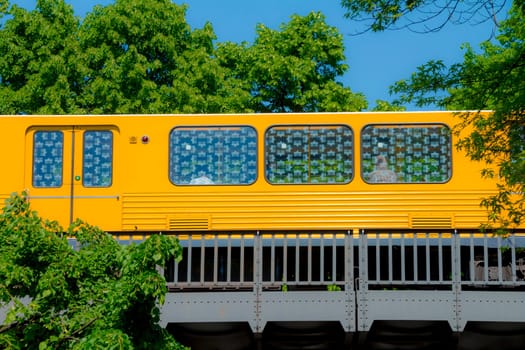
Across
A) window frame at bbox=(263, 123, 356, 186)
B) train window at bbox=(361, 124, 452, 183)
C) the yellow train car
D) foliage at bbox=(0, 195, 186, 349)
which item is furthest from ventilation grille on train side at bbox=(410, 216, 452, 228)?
foliage at bbox=(0, 195, 186, 349)

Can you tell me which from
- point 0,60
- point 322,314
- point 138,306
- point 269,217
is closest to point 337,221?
point 269,217

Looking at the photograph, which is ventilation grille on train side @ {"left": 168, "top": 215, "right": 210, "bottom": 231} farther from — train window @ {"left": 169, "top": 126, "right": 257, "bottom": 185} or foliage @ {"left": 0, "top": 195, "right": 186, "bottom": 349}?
foliage @ {"left": 0, "top": 195, "right": 186, "bottom": 349}

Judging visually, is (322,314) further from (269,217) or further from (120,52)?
(120,52)

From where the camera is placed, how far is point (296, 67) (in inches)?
1209

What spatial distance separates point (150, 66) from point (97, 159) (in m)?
15.5

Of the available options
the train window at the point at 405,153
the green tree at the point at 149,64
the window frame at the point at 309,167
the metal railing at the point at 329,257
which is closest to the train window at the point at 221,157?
the window frame at the point at 309,167

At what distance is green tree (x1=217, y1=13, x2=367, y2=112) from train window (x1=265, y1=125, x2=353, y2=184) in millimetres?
15731

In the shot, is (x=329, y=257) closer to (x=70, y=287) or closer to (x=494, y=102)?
(x=494, y=102)

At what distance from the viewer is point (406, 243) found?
12.9m

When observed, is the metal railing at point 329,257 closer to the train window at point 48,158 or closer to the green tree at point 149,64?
the train window at point 48,158

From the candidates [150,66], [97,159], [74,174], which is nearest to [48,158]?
[74,174]

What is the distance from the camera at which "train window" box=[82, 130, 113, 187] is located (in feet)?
49.4

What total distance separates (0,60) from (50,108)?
Answer: 3.04 m

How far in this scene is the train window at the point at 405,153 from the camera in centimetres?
1470
